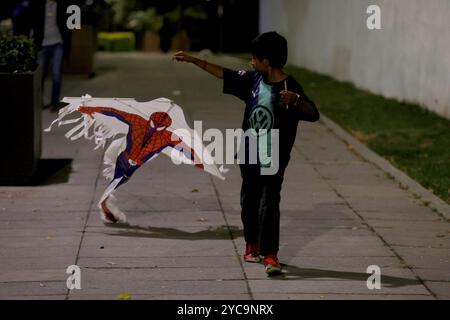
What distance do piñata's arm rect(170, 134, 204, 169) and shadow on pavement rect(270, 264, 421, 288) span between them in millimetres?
1218

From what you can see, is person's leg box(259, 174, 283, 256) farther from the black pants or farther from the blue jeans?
the blue jeans

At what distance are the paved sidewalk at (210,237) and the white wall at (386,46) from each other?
12.3 ft

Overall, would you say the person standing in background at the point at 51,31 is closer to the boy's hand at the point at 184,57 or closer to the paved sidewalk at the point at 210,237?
the paved sidewalk at the point at 210,237

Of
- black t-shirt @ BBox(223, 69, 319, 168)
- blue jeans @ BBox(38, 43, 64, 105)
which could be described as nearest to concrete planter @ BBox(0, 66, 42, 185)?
black t-shirt @ BBox(223, 69, 319, 168)

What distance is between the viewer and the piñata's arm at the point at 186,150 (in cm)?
753

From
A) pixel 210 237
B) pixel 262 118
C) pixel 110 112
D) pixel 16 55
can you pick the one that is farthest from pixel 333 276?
pixel 16 55

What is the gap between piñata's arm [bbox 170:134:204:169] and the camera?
24.7 feet

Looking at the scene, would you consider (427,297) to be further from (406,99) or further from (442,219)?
(406,99)

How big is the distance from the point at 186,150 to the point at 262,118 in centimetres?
129

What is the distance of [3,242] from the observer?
7.36m

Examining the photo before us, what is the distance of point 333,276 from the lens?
6492 millimetres

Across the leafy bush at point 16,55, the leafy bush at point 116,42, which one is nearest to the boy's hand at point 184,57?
the leafy bush at point 16,55

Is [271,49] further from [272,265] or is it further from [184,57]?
[272,265]

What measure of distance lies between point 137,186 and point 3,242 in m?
2.47
